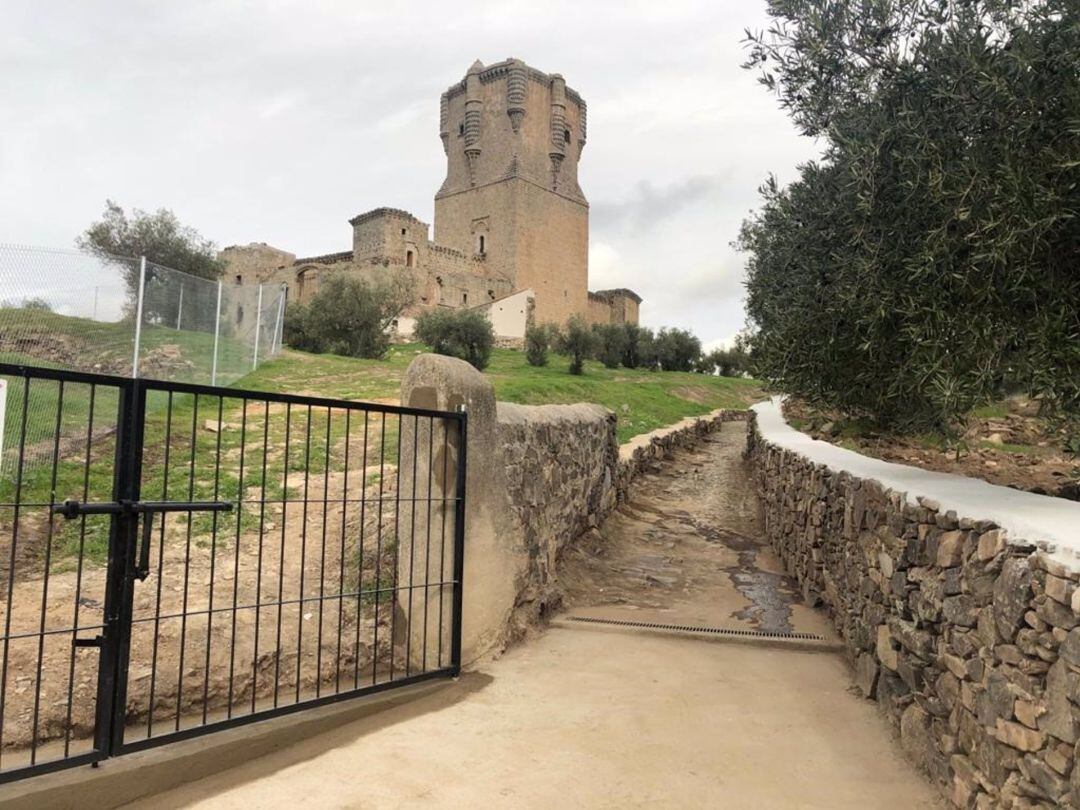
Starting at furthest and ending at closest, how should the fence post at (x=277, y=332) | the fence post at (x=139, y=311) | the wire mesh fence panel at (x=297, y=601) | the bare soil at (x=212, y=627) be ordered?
1. the fence post at (x=277, y=332)
2. the fence post at (x=139, y=311)
3. the wire mesh fence panel at (x=297, y=601)
4. the bare soil at (x=212, y=627)

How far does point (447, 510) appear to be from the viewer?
4742 millimetres

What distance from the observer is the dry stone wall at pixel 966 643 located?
2.42 metres

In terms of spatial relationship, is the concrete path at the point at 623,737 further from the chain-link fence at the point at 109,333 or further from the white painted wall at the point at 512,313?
the white painted wall at the point at 512,313

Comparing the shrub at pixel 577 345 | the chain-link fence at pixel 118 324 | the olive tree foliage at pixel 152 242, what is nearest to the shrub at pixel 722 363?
the shrub at pixel 577 345

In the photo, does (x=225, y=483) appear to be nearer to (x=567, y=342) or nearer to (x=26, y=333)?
(x=26, y=333)

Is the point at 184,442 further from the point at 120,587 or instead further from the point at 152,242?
the point at 152,242

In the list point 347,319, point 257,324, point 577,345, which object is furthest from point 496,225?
point 257,324

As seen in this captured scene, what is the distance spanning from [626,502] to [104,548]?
276 inches

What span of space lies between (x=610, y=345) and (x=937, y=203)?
1300 inches

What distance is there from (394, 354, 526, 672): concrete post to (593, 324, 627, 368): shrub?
31.4 meters

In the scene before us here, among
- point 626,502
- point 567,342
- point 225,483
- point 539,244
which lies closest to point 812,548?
point 626,502

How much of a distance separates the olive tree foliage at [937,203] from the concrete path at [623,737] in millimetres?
2018

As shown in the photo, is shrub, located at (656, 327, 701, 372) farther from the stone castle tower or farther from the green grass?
the green grass

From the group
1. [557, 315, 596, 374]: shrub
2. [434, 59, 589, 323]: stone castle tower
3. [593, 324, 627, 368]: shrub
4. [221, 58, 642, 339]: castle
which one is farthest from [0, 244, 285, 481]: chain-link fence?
[434, 59, 589, 323]: stone castle tower
